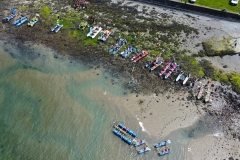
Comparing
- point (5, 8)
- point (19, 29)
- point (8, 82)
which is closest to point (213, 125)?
point (8, 82)

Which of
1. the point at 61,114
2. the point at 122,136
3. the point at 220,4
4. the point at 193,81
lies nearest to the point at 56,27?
the point at 61,114

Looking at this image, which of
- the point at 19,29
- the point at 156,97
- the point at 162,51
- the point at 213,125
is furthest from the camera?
the point at 19,29

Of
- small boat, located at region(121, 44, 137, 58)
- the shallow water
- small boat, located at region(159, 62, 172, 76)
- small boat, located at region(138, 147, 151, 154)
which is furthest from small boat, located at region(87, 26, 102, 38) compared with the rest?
small boat, located at region(138, 147, 151, 154)

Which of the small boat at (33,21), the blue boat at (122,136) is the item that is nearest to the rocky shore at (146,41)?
the small boat at (33,21)

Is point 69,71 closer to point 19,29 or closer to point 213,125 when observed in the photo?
point 19,29

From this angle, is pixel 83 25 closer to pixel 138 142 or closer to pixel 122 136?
pixel 122 136

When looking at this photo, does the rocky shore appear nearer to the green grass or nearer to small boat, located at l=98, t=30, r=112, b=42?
small boat, located at l=98, t=30, r=112, b=42
